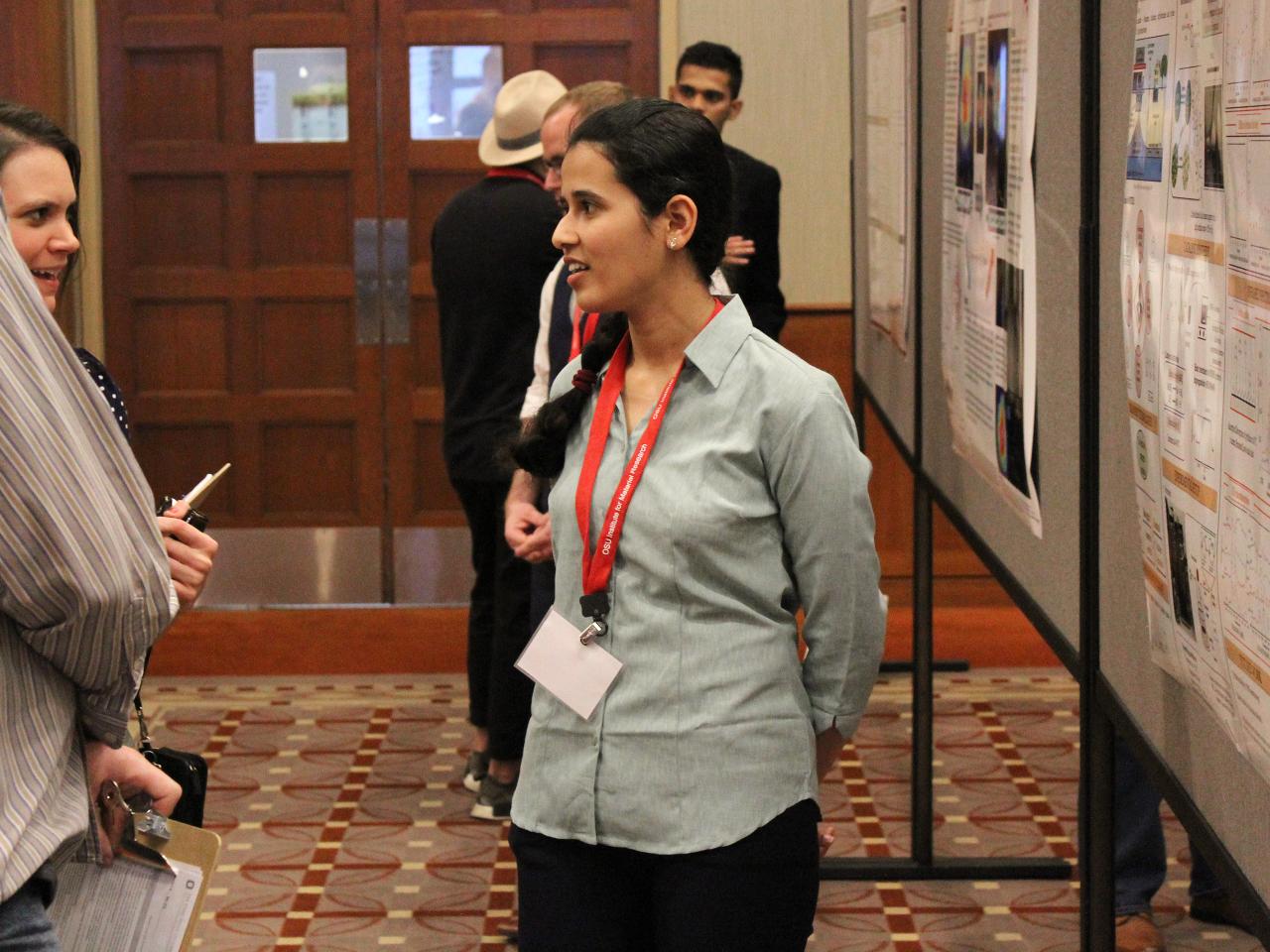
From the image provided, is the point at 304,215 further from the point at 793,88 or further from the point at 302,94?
the point at 793,88

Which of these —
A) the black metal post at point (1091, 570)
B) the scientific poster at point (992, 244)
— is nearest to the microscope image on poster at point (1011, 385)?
the scientific poster at point (992, 244)

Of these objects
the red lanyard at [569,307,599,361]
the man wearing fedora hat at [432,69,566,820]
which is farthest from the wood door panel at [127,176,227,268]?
the red lanyard at [569,307,599,361]

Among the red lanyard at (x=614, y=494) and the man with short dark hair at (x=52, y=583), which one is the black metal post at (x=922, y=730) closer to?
the red lanyard at (x=614, y=494)

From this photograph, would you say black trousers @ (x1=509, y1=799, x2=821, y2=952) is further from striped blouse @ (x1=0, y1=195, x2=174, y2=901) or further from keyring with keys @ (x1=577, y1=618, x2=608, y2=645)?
striped blouse @ (x1=0, y1=195, x2=174, y2=901)

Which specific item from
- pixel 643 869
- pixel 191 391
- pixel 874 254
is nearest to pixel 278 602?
pixel 191 391

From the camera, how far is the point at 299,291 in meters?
6.52

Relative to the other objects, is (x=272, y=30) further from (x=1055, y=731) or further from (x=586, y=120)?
(x=586, y=120)

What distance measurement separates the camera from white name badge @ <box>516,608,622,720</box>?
203 centimetres

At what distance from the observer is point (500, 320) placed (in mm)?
4305

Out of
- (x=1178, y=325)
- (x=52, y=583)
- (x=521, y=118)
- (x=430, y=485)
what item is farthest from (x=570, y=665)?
(x=430, y=485)

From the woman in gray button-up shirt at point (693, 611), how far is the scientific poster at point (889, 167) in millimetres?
1719

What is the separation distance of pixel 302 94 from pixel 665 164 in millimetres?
4695

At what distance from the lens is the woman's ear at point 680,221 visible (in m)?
2.09

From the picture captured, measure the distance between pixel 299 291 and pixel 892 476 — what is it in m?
2.32
